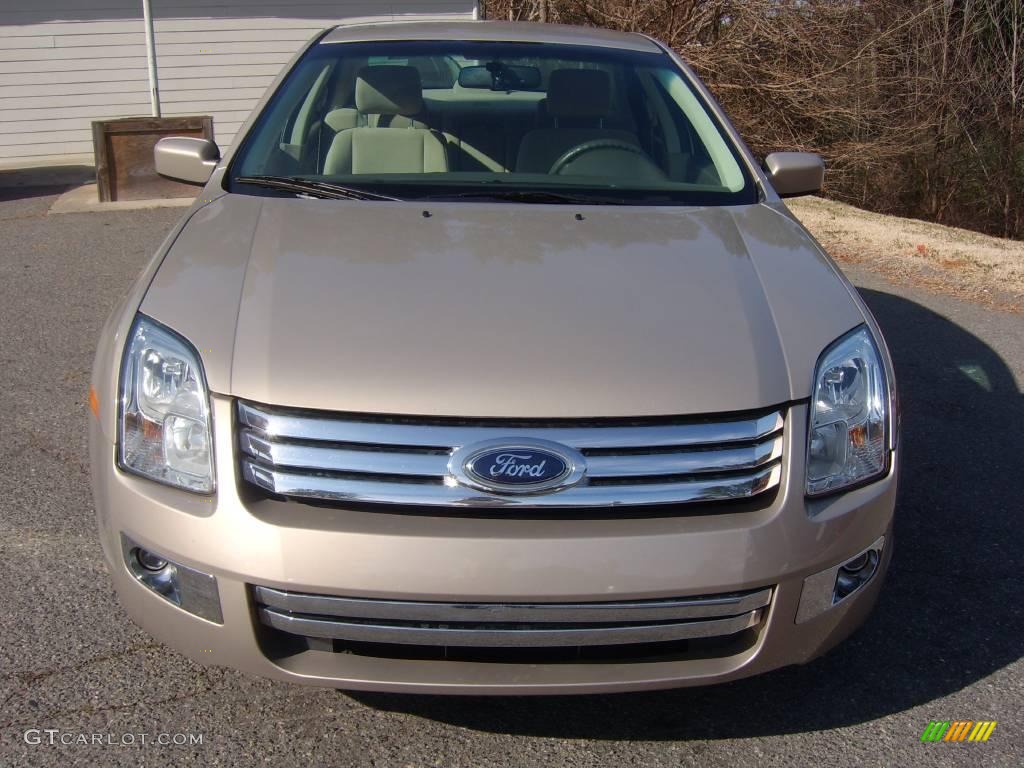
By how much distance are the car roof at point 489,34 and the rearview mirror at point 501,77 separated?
0.40 feet

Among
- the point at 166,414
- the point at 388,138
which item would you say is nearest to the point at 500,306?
the point at 166,414

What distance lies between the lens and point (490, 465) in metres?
2.14

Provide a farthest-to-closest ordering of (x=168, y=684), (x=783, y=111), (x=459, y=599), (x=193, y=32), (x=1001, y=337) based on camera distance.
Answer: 1. (x=193, y=32)
2. (x=783, y=111)
3. (x=1001, y=337)
4. (x=168, y=684)
5. (x=459, y=599)

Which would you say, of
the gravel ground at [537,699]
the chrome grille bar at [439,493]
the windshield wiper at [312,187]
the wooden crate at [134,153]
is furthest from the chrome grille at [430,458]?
the wooden crate at [134,153]

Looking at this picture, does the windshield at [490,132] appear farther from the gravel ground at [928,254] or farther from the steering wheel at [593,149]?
the gravel ground at [928,254]

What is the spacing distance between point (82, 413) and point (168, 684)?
83.6 inches

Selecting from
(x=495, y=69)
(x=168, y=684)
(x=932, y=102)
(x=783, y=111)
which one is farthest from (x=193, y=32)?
(x=168, y=684)

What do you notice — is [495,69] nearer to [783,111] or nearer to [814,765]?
[814,765]

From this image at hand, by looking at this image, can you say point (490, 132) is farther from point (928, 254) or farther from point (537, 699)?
point (928, 254)

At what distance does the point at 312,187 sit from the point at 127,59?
11.9 metres

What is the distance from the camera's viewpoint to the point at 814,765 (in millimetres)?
2438

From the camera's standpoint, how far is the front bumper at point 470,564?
2.08 meters

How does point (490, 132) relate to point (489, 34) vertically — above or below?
below

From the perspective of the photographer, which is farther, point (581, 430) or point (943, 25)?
point (943, 25)
